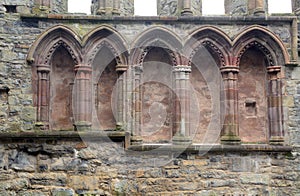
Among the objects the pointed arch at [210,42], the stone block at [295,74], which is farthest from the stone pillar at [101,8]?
the stone block at [295,74]

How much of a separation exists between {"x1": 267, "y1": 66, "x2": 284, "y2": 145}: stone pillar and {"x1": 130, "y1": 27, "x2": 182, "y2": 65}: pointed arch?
2.19m

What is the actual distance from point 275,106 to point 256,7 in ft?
7.81

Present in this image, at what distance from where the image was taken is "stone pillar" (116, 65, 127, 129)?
9594 mm

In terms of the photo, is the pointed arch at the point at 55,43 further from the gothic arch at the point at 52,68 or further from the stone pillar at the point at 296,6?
the stone pillar at the point at 296,6

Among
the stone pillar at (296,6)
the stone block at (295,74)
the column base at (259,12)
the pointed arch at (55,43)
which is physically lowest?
the stone block at (295,74)

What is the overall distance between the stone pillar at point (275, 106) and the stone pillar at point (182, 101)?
1921mm

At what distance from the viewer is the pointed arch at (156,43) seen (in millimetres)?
9688

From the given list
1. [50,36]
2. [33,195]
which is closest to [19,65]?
[50,36]

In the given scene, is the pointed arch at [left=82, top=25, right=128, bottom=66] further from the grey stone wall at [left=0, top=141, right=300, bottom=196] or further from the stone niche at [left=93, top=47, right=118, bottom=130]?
the grey stone wall at [left=0, top=141, right=300, bottom=196]

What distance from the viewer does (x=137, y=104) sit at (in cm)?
962

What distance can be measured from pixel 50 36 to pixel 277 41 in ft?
17.1

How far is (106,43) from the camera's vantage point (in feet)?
31.9

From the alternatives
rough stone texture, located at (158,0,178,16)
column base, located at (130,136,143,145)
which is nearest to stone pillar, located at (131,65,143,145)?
column base, located at (130,136,143,145)

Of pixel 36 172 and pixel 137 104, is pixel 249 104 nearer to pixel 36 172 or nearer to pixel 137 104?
pixel 137 104
